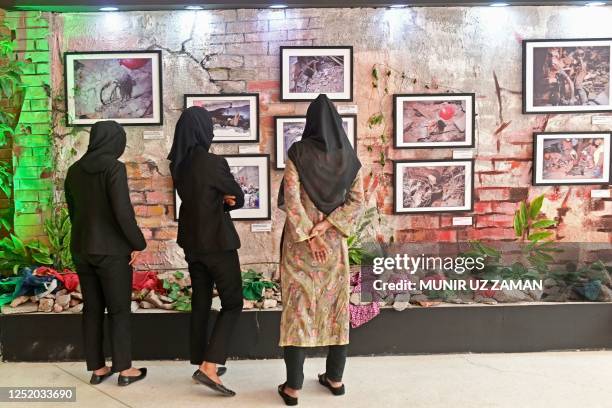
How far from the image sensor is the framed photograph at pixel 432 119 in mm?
5453

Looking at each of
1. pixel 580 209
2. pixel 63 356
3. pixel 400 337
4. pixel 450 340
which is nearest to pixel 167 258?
pixel 63 356

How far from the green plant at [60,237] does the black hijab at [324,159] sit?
8.15 ft

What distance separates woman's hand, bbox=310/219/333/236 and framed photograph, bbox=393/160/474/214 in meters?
1.92

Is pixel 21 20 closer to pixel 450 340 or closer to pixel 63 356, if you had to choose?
pixel 63 356

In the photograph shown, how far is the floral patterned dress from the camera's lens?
373cm

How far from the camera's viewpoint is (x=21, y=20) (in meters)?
5.34

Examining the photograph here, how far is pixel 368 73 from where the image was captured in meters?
5.46

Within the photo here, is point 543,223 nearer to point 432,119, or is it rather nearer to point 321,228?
point 432,119

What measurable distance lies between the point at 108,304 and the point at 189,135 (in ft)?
3.95

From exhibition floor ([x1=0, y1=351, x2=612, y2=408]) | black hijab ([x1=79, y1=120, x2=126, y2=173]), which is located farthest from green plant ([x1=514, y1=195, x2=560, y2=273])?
black hijab ([x1=79, y1=120, x2=126, y2=173])

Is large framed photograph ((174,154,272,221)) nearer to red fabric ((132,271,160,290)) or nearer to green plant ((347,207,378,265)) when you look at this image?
red fabric ((132,271,160,290))

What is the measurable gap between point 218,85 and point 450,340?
9.34 ft

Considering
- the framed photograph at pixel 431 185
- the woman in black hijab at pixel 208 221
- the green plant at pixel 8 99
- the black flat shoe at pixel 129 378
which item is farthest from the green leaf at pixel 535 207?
the green plant at pixel 8 99

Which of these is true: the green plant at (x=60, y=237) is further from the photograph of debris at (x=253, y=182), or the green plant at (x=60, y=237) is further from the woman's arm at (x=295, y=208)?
the woman's arm at (x=295, y=208)
